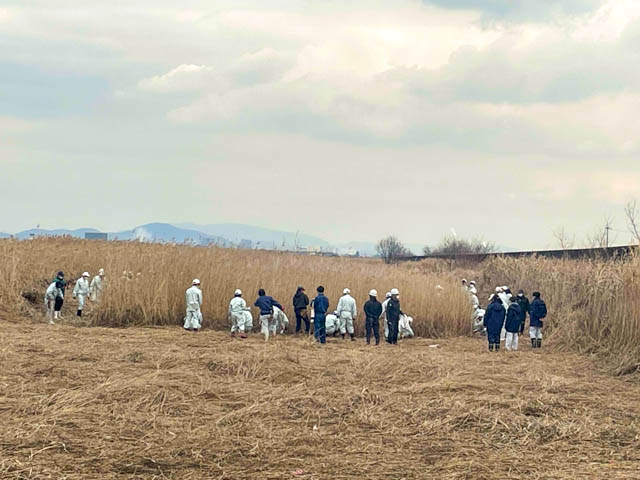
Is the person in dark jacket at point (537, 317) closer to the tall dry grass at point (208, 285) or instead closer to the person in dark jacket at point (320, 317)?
the tall dry grass at point (208, 285)

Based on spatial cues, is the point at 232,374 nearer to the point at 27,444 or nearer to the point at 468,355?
the point at 27,444

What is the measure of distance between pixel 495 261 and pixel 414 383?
25044 mm

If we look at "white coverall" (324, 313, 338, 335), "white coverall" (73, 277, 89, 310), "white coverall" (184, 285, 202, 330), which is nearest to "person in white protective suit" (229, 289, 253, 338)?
"white coverall" (184, 285, 202, 330)

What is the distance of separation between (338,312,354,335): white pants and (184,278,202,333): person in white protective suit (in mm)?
3833

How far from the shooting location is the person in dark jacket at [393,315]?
20.9 m

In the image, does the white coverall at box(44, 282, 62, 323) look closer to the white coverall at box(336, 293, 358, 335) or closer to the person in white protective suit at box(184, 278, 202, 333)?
the person in white protective suit at box(184, 278, 202, 333)

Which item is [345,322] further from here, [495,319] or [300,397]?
[300,397]

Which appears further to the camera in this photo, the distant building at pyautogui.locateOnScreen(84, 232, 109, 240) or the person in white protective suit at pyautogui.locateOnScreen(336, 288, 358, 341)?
the distant building at pyautogui.locateOnScreen(84, 232, 109, 240)

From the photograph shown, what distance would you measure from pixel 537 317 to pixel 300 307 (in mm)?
6338

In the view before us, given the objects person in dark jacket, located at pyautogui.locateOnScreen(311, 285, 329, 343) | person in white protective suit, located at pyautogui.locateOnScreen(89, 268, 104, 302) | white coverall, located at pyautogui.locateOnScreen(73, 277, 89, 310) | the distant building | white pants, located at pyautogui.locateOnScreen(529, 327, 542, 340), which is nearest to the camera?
person in dark jacket, located at pyautogui.locateOnScreen(311, 285, 329, 343)

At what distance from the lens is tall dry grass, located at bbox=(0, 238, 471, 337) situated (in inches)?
922

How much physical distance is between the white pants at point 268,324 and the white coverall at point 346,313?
186 centimetres

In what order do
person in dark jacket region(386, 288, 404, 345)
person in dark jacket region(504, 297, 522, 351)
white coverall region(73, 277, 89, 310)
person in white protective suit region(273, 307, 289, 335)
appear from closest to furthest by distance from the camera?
person in dark jacket region(504, 297, 522, 351), person in dark jacket region(386, 288, 404, 345), person in white protective suit region(273, 307, 289, 335), white coverall region(73, 277, 89, 310)

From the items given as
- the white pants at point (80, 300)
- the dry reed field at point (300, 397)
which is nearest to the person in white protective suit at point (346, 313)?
the dry reed field at point (300, 397)
